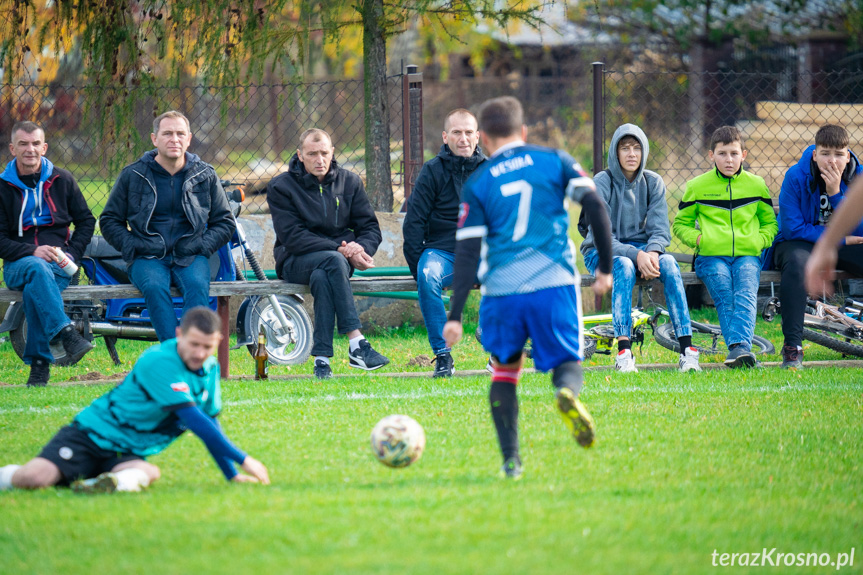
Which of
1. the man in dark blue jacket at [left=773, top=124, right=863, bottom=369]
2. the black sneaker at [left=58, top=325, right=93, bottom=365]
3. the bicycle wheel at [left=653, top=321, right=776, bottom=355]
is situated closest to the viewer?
the black sneaker at [left=58, top=325, right=93, bottom=365]

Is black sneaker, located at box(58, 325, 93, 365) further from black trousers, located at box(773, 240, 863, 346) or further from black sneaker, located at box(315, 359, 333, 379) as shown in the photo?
black trousers, located at box(773, 240, 863, 346)

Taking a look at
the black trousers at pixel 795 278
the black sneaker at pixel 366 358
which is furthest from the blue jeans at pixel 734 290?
the black sneaker at pixel 366 358

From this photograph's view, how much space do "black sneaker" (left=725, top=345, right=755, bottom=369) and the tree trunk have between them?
4770 millimetres

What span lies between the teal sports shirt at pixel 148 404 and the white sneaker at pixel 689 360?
4173 millimetres

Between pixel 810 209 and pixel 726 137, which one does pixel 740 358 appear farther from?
pixel 726 137

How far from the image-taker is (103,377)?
25.1ft

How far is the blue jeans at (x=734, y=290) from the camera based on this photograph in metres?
Result: 7.51

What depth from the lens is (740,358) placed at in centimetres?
743

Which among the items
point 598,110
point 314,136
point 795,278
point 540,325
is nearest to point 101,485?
point 540,325

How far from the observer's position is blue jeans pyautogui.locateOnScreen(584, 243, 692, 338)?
24.5 ft

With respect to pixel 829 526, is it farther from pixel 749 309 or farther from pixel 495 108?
pixel 749 309

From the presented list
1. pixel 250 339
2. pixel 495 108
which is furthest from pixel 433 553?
pixel 250 339

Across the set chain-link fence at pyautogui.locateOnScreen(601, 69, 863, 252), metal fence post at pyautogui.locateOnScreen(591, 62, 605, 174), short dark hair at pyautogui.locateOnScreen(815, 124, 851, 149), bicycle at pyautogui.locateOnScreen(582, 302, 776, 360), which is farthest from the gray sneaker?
chain-link fence at pyautogui.locateOnScreen(601, 69, 863, 252)

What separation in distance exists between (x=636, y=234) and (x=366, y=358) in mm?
2436
